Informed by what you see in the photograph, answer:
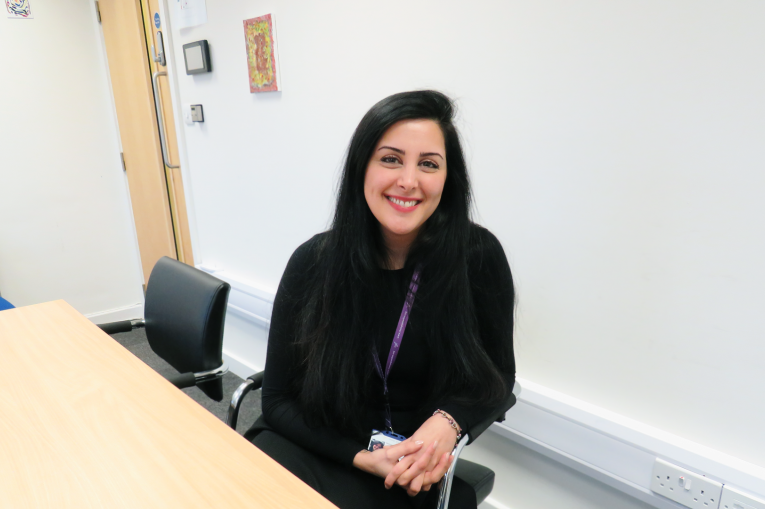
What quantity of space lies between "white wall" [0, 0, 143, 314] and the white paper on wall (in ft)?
3.81

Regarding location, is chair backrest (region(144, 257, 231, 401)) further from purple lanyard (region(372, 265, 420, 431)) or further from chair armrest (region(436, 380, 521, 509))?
chair armrest (region(436, 380, 521, 509))

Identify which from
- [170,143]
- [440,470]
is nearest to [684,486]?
[440,470]

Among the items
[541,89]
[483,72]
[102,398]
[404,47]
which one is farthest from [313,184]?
[102,398]

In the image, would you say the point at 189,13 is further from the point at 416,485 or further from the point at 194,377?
the point at 416,485

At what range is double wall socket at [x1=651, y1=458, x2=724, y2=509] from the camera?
112 cm

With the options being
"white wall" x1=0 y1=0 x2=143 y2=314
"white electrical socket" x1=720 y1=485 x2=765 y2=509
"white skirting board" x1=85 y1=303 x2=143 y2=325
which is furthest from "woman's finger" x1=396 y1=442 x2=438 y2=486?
"white wall" x1=0 y1=0 x2=143 y2=314

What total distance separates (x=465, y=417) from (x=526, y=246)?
0.55 m

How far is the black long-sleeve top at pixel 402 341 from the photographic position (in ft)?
3.85

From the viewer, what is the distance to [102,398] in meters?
1.01

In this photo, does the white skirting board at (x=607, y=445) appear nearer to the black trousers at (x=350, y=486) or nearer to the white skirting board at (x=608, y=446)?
the white skirting board at (x=608, y=446)

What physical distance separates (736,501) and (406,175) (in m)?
1.05

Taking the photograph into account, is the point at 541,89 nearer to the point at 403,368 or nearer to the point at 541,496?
the point at 403,368

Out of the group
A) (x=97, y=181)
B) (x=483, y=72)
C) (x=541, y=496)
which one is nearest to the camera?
(x=483, y=72)

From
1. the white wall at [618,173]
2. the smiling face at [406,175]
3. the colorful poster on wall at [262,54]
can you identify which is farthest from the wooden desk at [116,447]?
the colorful poster on wall at [262,54]
